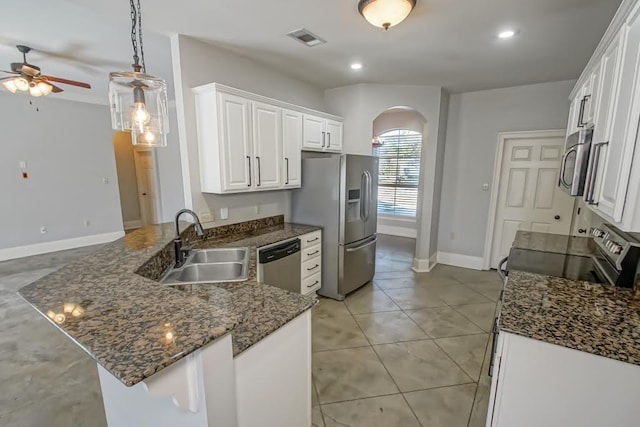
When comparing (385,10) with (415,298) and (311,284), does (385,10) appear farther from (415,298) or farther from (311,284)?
(415,298)

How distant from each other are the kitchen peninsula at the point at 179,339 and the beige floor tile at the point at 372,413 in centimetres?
44

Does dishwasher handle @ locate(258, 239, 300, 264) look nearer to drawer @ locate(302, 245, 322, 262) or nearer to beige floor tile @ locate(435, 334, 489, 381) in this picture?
drawer @ locate(302, 245, 322, 262)

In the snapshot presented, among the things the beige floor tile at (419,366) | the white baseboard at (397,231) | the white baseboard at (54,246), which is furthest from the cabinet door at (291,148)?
the white baseboard at (54,246)

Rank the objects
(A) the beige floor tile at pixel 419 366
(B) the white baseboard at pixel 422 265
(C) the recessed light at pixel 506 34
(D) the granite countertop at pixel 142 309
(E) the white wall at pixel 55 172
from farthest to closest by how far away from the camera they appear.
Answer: (E) the white wall at pixel 55 172 → (B) the white baseboard at pixel 422 265 → (C) the recessed light at pixel 506 34 → (A) the beige floor tile at pixel 419 366 → (D) the granite countertop at pixel 142 309

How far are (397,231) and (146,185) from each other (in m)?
6.25

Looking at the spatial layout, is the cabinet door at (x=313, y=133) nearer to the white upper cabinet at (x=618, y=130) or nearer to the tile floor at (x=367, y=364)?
the tile floor at (x=367, y=364)

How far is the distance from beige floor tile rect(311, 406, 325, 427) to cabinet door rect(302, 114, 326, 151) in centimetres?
269

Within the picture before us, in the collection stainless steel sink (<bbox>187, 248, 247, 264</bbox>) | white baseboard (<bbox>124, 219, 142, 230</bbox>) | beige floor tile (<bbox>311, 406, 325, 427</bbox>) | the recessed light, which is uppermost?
the recessed light

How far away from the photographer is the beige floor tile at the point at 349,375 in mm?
2051

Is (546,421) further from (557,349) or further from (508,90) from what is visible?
(508,90)

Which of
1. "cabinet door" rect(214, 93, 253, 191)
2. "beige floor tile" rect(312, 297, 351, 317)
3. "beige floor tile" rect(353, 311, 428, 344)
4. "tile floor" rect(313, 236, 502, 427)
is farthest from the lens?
"beige floor tile" rect(312, 297, 351, 317)

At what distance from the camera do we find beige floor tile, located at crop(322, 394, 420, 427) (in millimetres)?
1812

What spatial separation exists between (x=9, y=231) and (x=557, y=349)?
6.95m

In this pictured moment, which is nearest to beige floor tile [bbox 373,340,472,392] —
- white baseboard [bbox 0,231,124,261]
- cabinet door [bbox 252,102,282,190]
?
cabinet door [bbox 252,102,282,190]
